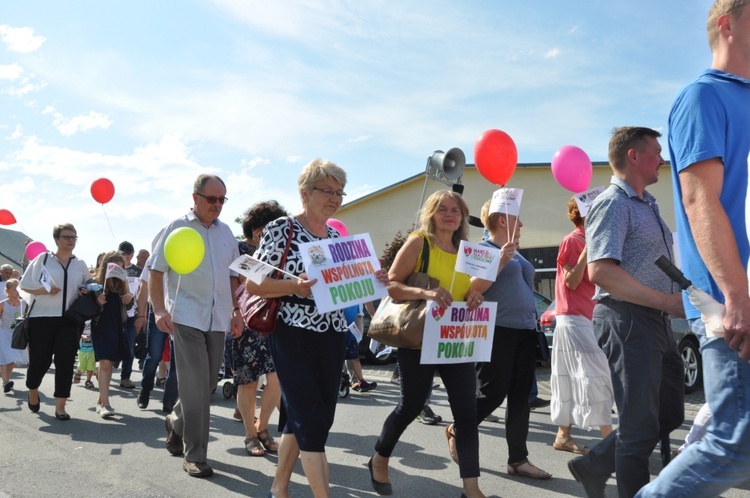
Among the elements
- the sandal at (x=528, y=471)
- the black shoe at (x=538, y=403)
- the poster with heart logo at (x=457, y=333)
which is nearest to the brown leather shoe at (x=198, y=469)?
the poster with heart logo at (x=457, y=333)

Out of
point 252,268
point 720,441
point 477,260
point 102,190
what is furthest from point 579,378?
point 102,190

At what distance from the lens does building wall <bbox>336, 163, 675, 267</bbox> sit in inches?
914

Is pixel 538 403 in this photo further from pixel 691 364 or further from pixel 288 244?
pixel 288 244

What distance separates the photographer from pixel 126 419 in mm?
7723

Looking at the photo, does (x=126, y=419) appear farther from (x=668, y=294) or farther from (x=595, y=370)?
(x=668, y=294)

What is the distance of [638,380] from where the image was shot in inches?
132

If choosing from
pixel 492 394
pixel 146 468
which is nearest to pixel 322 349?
pixel 492 394

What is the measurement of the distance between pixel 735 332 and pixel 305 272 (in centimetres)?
225

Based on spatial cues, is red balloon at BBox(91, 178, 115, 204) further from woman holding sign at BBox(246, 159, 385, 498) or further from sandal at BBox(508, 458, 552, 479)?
sandal at BBox(508, 458, 552, 479)

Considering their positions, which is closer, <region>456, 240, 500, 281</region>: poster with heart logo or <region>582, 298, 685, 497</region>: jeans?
<region>582, 298, 685, 497</region>: jeans

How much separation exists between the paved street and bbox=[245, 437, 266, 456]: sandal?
8cm

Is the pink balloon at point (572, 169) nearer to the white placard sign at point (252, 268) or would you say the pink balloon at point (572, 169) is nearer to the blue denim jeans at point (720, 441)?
the white placard sign at point (252, 268)

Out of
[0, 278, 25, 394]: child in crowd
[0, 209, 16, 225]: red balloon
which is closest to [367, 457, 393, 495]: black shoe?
[0, 278, 25, 394]: child in crowd

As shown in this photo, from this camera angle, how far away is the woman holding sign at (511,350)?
16.3 feet
